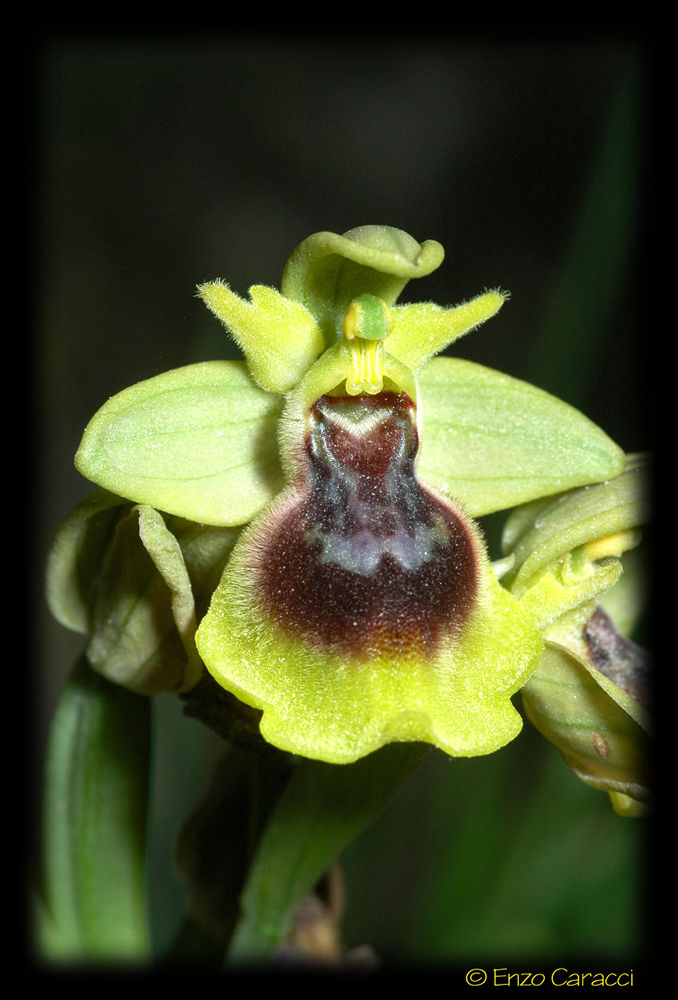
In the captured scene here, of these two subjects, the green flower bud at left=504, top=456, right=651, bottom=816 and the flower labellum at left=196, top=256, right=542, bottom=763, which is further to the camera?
the green flower bud at left=504, top=456, right=651, bottom=816

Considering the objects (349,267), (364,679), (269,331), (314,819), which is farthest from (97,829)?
(349,267)

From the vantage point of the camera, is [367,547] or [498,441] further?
[498,441]

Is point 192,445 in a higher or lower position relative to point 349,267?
lower

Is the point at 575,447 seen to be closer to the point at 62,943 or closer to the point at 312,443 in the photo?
the point at 312,443

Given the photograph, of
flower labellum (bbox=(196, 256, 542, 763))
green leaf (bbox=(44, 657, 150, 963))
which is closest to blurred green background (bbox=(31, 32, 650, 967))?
green leaf (bbox=(44, 657, 150, 963))

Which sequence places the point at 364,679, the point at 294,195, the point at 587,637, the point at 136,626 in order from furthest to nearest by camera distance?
the point at 294,195 → the point at 587,637 → the point at 136,626 → the point at 364,679

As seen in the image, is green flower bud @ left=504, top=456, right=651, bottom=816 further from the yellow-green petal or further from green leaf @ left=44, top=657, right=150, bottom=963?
green leaf @ left=44, top=657, right=150, bottom=963

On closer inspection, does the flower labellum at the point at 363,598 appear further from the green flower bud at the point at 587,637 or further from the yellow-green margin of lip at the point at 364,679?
the green flower bud at the point at 587,637

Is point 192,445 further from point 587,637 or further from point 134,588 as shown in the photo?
point 587,637
